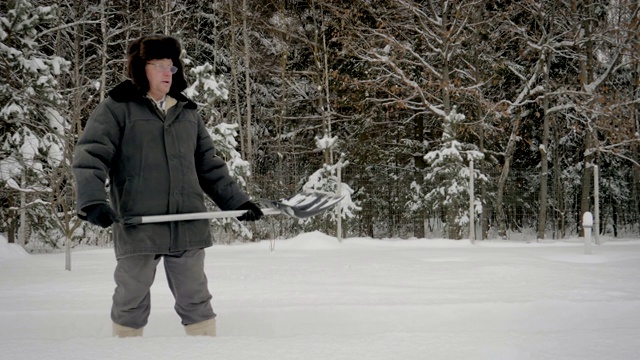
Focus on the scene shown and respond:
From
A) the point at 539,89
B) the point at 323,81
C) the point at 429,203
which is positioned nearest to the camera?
the point at 429,203

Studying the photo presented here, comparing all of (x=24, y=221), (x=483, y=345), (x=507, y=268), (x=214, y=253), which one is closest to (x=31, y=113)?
(x=24, y=221)

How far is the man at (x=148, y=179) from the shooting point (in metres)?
2.93

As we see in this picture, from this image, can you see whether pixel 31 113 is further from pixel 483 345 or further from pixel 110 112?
pixel 483 345

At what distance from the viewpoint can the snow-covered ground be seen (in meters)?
2.19

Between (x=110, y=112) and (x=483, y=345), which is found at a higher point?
(x=110, y=112)

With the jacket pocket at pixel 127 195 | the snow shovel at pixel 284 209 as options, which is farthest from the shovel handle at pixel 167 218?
the jacket pocket at pixel 127 195

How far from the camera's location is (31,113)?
12.6 m

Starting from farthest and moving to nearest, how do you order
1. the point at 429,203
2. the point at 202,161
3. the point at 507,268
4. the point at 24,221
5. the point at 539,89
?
the point at 539,89, the point at 429,203, the point at 24,221, the point at 507,268, the point at 202,161

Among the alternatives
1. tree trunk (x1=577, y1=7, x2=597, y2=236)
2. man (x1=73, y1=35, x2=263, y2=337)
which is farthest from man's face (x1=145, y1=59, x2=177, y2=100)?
tree trunk (x1=577, y1=7, x2=597, y2=236)

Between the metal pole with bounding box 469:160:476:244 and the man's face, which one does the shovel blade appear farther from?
the metal pole with bounding box 469:160:476:244

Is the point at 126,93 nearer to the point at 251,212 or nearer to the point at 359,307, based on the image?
the point at 251,212

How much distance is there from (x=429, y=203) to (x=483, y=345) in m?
Answer: 11.8

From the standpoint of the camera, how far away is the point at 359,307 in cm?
475

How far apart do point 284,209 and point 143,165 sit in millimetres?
804
